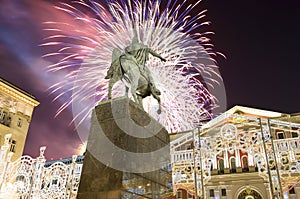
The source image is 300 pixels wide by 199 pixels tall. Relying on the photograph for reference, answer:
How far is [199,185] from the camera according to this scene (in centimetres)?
1656

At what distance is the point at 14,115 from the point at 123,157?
29774mm

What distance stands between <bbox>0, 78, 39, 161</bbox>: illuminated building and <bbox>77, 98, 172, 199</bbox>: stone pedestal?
26.5m

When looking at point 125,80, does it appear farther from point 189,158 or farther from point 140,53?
point 189,158

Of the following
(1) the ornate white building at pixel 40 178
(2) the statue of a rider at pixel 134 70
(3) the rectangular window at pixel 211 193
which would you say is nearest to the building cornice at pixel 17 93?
(1) the ornate white building at pixel 40 178

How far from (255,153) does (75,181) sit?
10.6 m

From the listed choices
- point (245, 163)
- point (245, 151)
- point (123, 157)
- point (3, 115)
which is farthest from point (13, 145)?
point (123, 157)

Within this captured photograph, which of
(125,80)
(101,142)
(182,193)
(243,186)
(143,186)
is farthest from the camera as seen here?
(182,193)

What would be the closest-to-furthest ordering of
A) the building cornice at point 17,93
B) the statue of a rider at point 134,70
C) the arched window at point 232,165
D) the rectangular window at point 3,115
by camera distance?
the statue of a rider at point 134,70 → the arched window at point 232,165 → the rectangular window at point 3,115 → the building cornice at point 17,93

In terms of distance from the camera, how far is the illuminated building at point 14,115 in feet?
97.6

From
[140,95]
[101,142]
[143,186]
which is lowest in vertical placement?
[143,186]

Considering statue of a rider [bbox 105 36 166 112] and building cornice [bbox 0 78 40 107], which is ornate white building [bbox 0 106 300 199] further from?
building cornice [bbox 0 78 40 107]

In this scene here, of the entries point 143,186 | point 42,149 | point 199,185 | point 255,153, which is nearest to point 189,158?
point 199,185

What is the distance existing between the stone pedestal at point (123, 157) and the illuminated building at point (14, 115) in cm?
2646

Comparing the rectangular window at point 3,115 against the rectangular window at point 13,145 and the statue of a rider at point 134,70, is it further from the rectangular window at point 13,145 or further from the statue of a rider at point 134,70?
the statue of a rider at point 134,70
